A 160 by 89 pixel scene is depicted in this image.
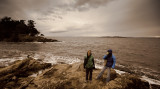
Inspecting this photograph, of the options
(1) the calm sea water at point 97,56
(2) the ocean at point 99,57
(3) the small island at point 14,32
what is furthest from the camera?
(3) the small island at point 14,32

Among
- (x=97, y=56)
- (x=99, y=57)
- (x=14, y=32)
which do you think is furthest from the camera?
Result: (x=14, y=32)

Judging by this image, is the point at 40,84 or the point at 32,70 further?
the point at 32,70

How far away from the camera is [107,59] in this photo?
216 inches

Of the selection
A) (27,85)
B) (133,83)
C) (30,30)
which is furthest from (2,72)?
(30,30)

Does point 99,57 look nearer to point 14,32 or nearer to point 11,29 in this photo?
point 14,32

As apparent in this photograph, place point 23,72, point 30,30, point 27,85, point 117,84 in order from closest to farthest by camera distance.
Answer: point 117,84
point 27,85
point 23,72
point 30,30

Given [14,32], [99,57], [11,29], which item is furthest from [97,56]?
[11,29]

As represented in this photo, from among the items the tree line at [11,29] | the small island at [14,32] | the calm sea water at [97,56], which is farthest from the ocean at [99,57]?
the tree line at [11,29]

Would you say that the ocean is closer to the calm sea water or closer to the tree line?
the calm sea water

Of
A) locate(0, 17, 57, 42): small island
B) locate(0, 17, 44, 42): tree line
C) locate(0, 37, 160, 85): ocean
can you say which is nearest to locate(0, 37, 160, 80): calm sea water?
locate(0, 37, 160, 85): ocean

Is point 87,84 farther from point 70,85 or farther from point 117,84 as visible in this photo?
point 117,84

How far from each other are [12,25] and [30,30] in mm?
15539

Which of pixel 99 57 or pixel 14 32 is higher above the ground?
pixel 14 32

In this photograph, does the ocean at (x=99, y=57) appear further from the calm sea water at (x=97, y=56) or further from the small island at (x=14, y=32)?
the small island at (x=14, y=32)
